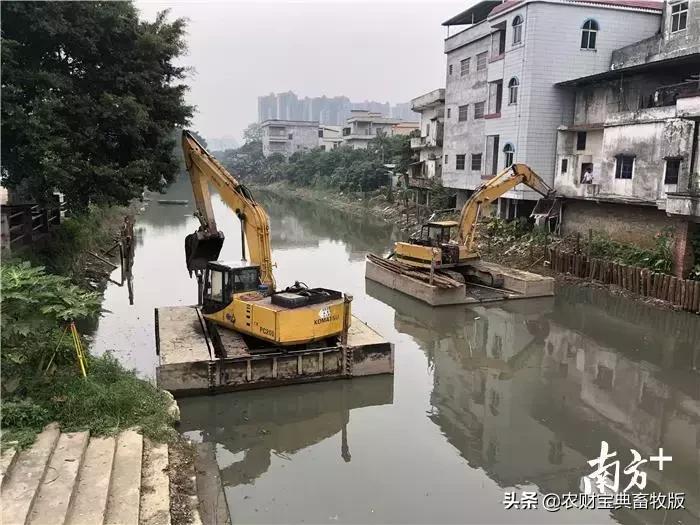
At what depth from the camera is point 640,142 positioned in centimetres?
1998

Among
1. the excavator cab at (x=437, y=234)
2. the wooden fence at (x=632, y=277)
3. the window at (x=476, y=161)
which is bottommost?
the wooden fence at (x=632, y=277)

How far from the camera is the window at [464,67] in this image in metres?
31.4

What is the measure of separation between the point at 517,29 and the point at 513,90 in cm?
255

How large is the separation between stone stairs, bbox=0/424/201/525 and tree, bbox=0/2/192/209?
319 inches

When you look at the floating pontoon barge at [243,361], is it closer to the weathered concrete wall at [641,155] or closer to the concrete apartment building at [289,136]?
the weathered concrete wall at [641,155]

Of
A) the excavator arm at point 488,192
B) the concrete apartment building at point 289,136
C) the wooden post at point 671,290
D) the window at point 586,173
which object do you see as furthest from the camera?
the concrete apartment building at point 289,136

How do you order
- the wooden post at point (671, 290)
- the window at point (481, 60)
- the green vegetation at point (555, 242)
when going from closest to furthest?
the wooden post at point (671, 290), the green vegetation at point (555, 242), the window at point (481, 60)

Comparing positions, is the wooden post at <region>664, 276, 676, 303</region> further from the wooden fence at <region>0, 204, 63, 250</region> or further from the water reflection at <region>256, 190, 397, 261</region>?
the wooden fence at <region>0, 204, 63, 250</region>

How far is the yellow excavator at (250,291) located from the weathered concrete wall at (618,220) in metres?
13.5

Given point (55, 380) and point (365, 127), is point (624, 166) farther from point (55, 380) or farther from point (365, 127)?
point (365, 127)

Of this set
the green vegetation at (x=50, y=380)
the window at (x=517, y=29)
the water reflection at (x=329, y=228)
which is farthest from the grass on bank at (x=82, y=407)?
the window at (x=517, y=29)

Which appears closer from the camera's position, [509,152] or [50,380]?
[50,380]

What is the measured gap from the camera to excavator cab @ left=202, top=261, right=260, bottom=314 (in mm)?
11992

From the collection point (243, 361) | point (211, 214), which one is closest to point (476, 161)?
point (211, 214)
